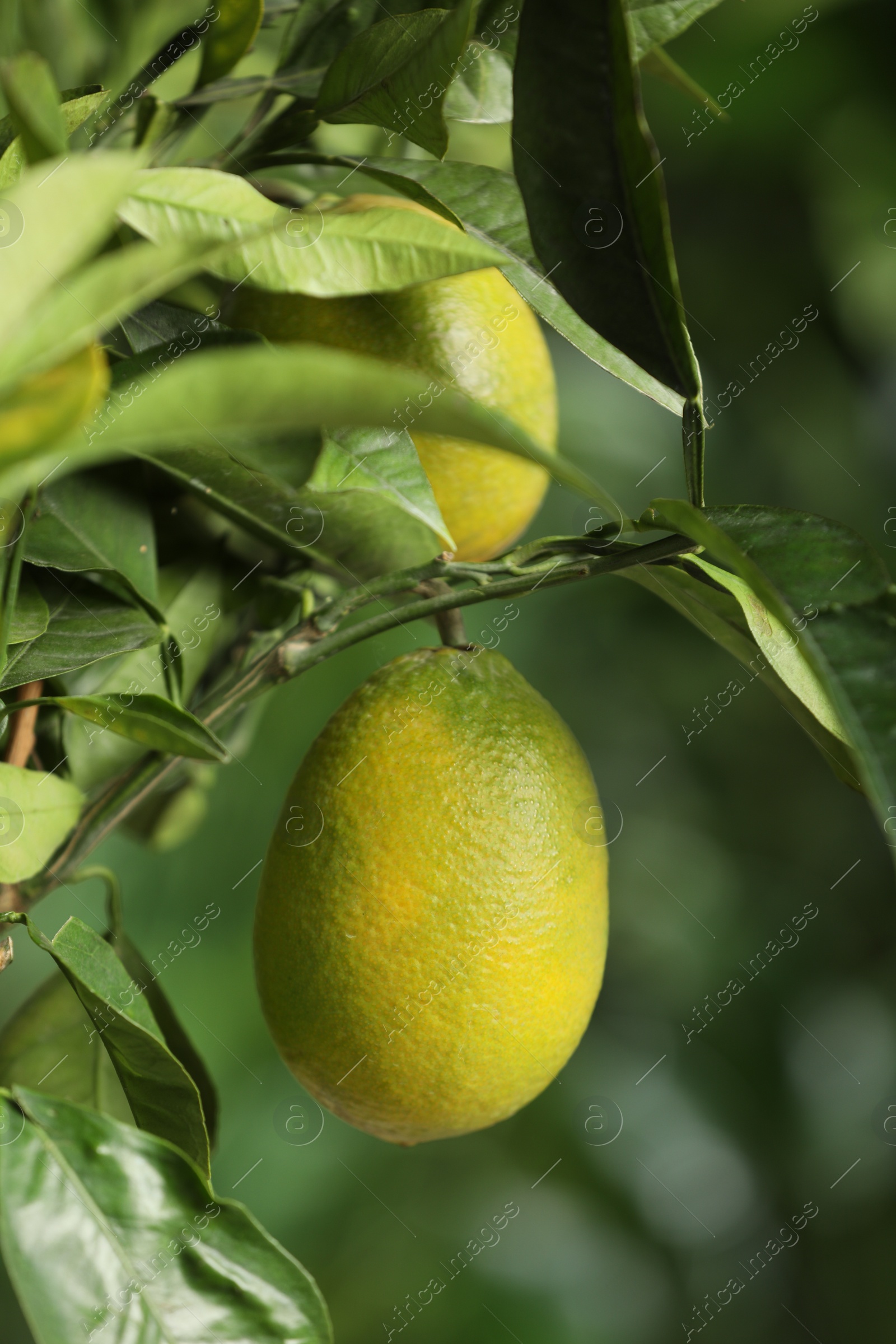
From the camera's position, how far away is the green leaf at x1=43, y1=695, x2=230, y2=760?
0.91 ft

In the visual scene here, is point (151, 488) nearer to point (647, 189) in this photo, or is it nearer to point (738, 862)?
point (647, 189)

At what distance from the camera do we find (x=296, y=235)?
10.0 inches

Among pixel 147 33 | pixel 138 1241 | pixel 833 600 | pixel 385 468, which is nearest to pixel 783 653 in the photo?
pixel 833 600

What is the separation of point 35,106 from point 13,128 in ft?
0.28

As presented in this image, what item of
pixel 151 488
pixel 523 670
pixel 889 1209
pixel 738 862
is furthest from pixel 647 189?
pixel 889 1209

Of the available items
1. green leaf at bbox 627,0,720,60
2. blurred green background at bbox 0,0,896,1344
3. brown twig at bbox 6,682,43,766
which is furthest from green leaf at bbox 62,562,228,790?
blurred green background at bbox 0,0,896,1344

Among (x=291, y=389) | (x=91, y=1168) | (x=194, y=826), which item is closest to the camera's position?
(x=291, y=389)

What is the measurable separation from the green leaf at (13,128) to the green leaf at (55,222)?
119 millimetres

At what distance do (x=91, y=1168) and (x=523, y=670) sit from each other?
27.1 inches

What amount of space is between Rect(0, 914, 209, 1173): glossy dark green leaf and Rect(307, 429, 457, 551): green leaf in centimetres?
16

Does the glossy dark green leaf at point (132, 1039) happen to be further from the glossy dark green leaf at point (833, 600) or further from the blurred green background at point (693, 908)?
the blurred green background at point (693, 908)

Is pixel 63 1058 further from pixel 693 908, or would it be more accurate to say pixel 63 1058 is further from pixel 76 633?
pixel 693 908

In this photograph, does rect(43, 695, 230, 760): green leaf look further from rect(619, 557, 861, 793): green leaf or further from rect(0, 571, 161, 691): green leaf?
rect(619, 557, 861, 793): green leaf

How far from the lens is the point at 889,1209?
0.84 metres
